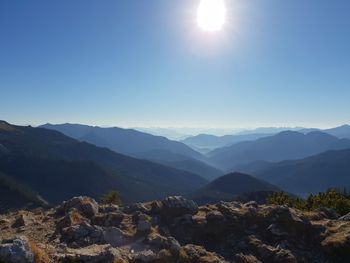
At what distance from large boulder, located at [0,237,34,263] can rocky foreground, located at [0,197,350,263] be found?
18.6 inches

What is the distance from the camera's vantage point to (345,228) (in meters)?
38.3

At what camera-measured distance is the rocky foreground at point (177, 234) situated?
94.7 ft

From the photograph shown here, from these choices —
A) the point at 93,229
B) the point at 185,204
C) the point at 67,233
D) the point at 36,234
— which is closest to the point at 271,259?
the point at 185,204

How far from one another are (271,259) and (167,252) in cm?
979

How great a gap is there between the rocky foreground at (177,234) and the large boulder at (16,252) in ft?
1.55

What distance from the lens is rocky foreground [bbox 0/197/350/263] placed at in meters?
28.9

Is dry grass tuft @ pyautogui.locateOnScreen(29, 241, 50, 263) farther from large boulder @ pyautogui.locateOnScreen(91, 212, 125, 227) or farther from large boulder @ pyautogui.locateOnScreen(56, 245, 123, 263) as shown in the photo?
large boulder @ pyautogui.locateOnScreen(91, 212, 125, 227)

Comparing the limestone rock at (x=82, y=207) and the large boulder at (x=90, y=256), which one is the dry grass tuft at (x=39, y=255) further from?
the limestone rock at (x=82, y=207)

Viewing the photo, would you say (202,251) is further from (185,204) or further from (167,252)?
(185,204)

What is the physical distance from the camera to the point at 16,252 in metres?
23.4

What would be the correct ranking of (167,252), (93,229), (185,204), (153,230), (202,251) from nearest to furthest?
(167,252) < (202,251) < (93,229) < (153,230) < (185,204)

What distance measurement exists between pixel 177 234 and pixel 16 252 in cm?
1755

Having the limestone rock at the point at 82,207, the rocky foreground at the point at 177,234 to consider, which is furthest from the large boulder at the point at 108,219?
the limestone rock at the point at 82,207

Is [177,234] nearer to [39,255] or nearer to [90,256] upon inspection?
[90,256]
